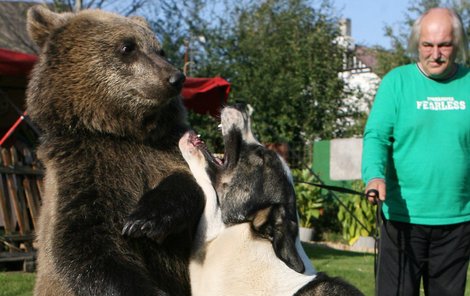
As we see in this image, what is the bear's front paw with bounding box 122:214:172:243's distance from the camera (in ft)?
10.5

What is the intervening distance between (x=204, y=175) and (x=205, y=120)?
10807 millimetres

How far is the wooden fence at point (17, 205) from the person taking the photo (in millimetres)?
9445

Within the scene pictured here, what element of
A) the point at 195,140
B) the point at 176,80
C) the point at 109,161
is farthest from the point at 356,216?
the point at 109,161

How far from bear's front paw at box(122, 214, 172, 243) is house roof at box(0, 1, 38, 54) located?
65.0ft

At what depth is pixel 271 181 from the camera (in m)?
3.99

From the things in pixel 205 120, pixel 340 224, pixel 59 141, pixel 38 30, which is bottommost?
pixel 340 224

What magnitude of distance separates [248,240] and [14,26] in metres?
22.6

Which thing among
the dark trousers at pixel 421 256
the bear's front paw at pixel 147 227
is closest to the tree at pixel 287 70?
the dark trousers at pixel 421 256

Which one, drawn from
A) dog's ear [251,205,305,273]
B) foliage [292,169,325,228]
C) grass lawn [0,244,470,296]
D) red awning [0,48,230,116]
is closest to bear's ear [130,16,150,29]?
dog's ear [251,205,305,273]

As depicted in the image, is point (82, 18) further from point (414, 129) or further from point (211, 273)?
point (414, 129)

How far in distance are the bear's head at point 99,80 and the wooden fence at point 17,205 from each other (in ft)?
19.4

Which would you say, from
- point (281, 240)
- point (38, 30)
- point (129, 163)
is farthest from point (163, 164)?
point (38, 30)

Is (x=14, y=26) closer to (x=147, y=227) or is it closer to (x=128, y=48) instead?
(x=128, y=48)

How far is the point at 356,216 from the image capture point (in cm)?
1491
